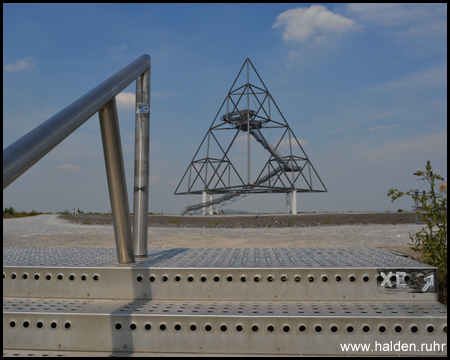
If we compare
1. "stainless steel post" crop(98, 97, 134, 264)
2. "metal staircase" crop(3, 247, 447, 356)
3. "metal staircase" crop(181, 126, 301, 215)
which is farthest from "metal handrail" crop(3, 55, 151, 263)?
"metal staircase" crop(181, 126, 301, 215)

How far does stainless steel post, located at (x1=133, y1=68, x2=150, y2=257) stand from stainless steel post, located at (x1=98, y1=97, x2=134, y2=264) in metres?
0.61

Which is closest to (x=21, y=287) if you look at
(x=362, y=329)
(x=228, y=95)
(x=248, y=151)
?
(x=362, y=329)

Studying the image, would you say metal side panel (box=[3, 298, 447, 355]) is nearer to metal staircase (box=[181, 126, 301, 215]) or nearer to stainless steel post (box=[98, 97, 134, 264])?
stainless steel post (box=[98, 97, 134, 264])

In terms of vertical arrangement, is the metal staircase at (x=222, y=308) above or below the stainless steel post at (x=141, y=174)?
below

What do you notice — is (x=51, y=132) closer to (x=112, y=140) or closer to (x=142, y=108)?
(x=112, y=140)

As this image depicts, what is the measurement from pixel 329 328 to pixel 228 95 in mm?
32670

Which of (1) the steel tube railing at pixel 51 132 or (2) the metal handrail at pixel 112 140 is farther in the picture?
(2) the metal handrail at pixel 112 140

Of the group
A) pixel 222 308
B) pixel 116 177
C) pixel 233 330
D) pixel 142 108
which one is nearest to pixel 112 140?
pixel 116 177

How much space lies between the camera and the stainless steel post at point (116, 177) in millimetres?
3293

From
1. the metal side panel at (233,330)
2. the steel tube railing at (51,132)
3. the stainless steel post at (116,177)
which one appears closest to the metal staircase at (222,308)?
the metal side panel at (233,330)

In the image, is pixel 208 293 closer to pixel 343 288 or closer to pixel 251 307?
pixel 251 307

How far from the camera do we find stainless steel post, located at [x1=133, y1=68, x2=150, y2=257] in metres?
4.34

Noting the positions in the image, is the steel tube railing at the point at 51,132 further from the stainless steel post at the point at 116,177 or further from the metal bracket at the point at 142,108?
the metal bracket at the point at 142,108

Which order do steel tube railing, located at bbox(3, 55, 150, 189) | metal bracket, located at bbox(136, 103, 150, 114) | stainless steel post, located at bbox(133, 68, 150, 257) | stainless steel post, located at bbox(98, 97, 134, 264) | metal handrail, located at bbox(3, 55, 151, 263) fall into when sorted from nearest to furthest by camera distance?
steel tube railing, located at bbox(3, 55, 150, 189) → metal handrail, located at bbox(3, 55, 151, 263) → stainless steel post, located at bbox(98, 97, 134, 264) → stainless steel post, located at bbox(133, 68, 150, 257) → metal bracket, located at bbox(136, 103, 150, 114)
